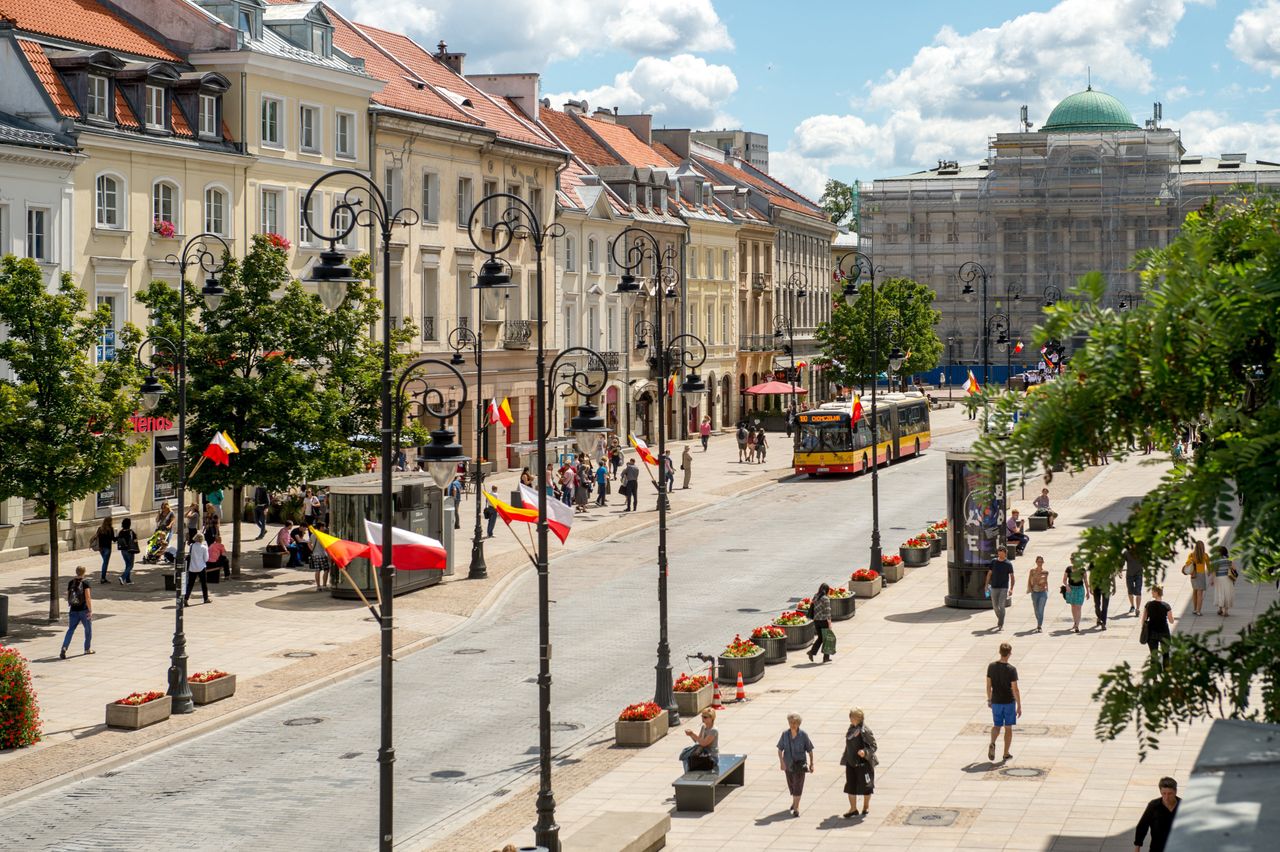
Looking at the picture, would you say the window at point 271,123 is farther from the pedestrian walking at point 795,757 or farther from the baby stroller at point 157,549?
the pedestrian walking at point 795,757

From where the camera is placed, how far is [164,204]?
47094mm

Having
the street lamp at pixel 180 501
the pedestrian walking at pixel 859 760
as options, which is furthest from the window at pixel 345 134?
the pedestrian walking at pixel 859 760

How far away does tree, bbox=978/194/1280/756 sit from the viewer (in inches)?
413

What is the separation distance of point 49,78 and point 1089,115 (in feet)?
328

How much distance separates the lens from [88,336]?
111ft

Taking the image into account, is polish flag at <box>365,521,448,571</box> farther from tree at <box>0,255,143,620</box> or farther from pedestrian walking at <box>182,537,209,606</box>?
pedestrian walking at <box>182,537,209,606</box>

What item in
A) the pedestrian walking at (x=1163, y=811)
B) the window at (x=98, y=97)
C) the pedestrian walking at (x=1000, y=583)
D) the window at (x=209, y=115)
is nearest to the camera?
the pedestrian walking at (x=1163, y=811)

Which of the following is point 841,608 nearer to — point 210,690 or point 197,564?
point 210,690

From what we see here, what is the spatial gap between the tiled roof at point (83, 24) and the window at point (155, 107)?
1.66 meters

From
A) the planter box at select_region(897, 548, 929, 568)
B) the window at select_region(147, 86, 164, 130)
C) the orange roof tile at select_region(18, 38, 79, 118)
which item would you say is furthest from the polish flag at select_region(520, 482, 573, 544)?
the window at select_region(147, 86, 164, 130)

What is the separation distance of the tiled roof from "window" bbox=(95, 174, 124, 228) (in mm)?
4204

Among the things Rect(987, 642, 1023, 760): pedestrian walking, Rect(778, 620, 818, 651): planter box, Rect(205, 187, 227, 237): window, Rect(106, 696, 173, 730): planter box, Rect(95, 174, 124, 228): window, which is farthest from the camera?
Rect(205, 187, 227, 237): window

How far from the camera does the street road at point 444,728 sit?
68.9ft

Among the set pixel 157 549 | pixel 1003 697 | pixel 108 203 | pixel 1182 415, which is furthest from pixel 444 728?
pixel 108 203
